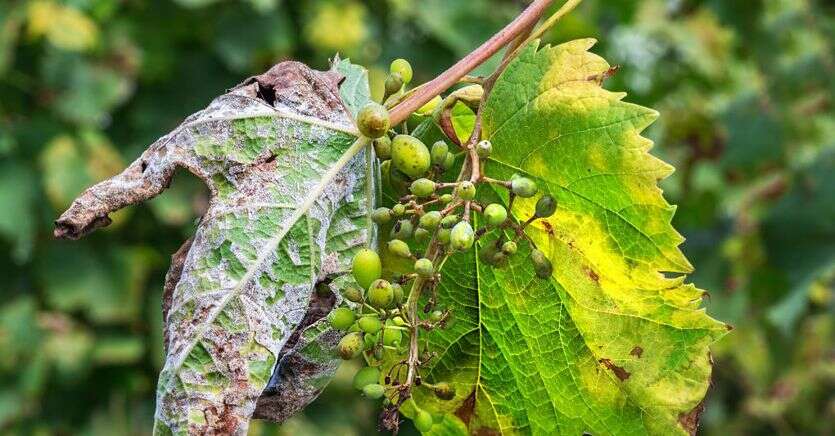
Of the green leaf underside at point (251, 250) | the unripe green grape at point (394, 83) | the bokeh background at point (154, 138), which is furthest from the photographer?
the bokeh background at point (154, 138)

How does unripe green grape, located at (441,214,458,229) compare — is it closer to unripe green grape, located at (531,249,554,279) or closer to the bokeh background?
unripe green grape, located at (531,249,554,279)

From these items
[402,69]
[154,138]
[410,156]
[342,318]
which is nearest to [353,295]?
[342,318]

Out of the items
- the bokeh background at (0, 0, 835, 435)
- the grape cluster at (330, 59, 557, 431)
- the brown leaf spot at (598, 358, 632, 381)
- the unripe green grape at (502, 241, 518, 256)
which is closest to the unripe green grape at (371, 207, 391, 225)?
the grape cluster at (330, 59, 557, 431)

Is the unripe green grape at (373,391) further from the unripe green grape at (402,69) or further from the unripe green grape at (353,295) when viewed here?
the unripe green grape at (402,69)

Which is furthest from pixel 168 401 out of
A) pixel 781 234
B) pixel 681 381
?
pixel 781 234

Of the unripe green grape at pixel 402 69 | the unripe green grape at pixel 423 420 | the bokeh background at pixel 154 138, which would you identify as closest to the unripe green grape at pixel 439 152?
the unripe green grape at pixel 402 69
